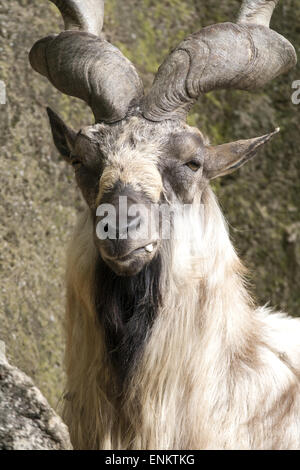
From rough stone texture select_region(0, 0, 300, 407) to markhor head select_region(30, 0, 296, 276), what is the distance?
103 inches

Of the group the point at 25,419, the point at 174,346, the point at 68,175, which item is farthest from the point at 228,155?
the point at 68,175

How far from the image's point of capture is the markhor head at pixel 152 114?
533 centimetres

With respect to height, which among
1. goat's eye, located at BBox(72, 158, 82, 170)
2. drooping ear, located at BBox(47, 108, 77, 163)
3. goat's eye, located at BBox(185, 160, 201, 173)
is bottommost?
goat's eye, located at BBox(185, 160, 201, 173)

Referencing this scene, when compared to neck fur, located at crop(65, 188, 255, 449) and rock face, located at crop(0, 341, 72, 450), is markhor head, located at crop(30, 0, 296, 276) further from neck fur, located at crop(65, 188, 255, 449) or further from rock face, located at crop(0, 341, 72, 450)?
rock face, located at crop(0, 341, 72, 450)

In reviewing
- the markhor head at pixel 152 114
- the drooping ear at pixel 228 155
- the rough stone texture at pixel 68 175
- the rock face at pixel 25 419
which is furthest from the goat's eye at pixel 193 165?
the rough stone texture at pixel 68 175

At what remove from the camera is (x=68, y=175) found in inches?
382

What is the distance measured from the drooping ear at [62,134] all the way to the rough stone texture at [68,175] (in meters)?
2.38

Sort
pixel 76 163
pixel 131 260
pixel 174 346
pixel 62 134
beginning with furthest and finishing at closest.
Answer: pixel 62 134 → pixel 76 163 → pixel 174 346 → pixel 131 260

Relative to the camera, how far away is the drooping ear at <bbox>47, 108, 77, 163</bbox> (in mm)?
6281

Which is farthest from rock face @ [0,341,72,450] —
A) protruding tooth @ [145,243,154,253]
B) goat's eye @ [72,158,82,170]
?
goat's eye @ [72,158,82,170]

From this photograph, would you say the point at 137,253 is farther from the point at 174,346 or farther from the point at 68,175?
the point at 68,175

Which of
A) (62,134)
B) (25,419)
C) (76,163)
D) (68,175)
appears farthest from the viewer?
(68,175)

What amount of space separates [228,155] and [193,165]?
336 mm
